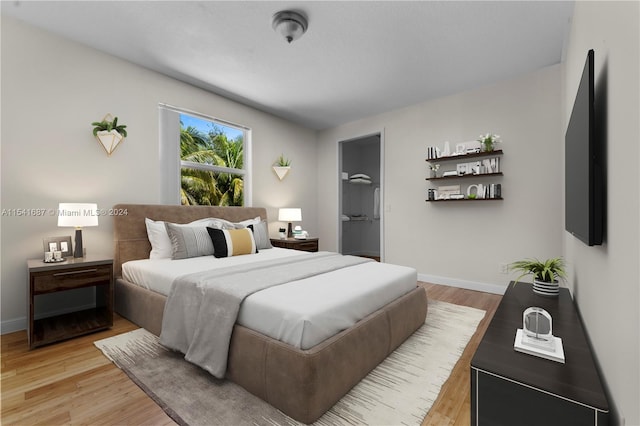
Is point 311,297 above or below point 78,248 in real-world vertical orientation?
below

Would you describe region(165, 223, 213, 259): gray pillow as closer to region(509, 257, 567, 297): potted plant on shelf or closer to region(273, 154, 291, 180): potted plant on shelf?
region(273, 154, 291, 180): potted plant on shelf

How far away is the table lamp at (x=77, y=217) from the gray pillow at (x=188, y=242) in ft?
2.09

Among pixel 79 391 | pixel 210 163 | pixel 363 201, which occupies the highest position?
pixel 210 163

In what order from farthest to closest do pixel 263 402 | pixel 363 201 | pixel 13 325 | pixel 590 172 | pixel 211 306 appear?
pixel 363 201 → pixel 13 325 → pixel 211 306 → pixel 263 402 → pixel 590 172

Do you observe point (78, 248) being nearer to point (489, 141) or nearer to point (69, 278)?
point (69, 278)

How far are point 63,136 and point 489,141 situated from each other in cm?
462

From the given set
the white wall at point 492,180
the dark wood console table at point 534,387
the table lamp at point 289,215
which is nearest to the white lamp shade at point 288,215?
the table lamp at point 289,215

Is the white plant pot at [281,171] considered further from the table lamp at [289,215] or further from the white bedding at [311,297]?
the white bedding at [311,297]

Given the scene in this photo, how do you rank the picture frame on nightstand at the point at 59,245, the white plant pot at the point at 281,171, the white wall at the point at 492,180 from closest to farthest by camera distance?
the picture frame on nightstand at the point at 59,245 < the white wall at the point at 492,180 < the white plant pot at the point at 281,171

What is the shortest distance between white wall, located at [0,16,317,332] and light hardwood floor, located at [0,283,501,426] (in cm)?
83

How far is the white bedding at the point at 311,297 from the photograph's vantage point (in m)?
1.50

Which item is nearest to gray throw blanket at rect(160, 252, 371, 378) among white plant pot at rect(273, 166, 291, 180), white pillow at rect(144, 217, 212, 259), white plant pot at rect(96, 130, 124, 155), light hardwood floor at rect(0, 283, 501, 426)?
light hardwood floor at rect(0, 283, 501, 426)

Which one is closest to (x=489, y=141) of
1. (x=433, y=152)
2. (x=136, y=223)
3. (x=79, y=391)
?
(x=433, y=152)

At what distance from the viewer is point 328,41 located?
278 cm
